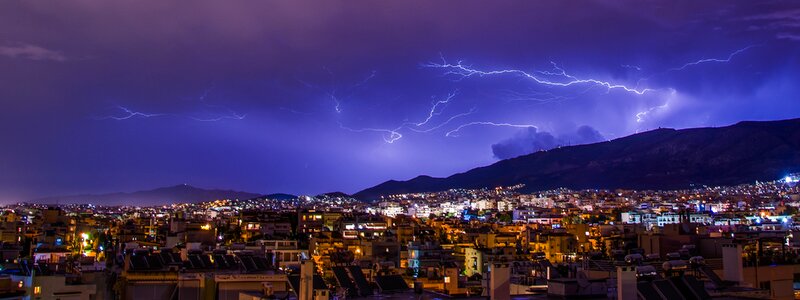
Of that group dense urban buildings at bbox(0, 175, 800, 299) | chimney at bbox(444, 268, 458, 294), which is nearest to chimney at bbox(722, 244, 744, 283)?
dense urban buildings at bbox(0, 175, 800, 299)

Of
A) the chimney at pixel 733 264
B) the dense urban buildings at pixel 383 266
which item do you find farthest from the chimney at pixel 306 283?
the chimney at pixel 733 264

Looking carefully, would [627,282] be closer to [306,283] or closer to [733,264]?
[306,283]

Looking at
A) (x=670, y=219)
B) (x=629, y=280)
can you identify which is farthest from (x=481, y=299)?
(x=670, y=219)

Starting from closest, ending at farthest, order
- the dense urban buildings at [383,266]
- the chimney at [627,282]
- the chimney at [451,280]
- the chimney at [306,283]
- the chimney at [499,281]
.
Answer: the chimney at [627,282]
the chimney at [499,281]
the chimney at [306,283]
the dense urban buildings at [383,266]
the chimney at [451,280]

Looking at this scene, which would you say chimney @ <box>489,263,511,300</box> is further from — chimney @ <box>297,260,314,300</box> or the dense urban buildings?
chimney @ <box>297,260,314,300</box>

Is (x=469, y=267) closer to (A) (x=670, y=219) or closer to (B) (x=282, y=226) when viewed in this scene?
(B) (x=282, y=226)

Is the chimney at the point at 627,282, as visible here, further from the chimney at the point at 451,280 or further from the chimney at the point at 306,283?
the chimney at the point at 451,280
